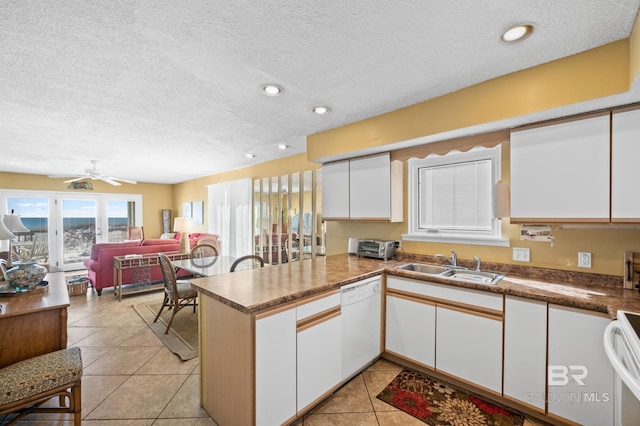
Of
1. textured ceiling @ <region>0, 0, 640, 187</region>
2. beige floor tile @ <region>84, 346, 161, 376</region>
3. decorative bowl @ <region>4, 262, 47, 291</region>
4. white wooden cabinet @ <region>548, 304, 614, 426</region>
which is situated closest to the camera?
textured ceiling @ <region>0, 0, 640, 187</region>

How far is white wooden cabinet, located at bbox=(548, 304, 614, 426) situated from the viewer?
1593mm

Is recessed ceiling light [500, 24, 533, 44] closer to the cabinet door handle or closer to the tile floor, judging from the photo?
the cabinet door handle

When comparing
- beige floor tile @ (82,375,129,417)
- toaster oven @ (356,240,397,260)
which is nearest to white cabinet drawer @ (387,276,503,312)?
toaster oven @ (356,240,397,260)

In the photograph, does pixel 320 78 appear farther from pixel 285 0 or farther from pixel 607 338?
pixel 607 338

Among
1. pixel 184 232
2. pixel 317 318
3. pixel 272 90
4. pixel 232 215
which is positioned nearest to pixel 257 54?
pixel 272 90

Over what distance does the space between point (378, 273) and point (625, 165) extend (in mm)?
1779

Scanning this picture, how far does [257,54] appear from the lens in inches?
66.4

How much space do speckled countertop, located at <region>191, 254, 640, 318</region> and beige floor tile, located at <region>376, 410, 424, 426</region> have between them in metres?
0.93

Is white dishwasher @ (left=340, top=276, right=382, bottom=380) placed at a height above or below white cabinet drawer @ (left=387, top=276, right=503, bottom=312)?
below

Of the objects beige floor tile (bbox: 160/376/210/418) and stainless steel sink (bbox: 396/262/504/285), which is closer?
beige floor tile (bbox: 160/376/210/418)

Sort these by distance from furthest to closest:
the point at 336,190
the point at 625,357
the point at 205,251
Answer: the point at 205,251 → the point at 336,190 → the point at 625,357

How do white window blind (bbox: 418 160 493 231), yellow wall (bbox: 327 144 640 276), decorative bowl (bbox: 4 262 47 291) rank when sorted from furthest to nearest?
white window blind (bbox: 418 160 493 231)
decorative bowl (bbox: 4 262 47 291)
yellow wall (bbox: 327 144 640 276)

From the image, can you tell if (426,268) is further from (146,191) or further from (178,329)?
(146,191)

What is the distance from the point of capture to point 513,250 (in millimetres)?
2367
